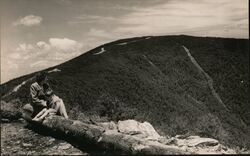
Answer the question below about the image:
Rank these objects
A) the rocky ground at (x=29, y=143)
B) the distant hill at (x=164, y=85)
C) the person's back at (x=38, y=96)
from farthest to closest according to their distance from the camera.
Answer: the distant hill at (x=164, y=85) < the person's back at (x=38, y=96) < the rocky ground at (x=29, y=143)

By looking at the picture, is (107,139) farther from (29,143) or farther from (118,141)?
(29,143)

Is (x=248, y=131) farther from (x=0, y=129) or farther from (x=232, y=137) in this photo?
(x=0, y=129)

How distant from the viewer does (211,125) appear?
3653 cm

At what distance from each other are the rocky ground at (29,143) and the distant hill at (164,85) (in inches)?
257

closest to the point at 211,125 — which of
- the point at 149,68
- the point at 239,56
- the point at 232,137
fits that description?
the point at 232,137

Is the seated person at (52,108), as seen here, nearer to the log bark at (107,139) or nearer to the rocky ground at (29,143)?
the log bark at (107,139)

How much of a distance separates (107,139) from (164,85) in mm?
29642

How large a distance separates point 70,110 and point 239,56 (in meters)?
34.0

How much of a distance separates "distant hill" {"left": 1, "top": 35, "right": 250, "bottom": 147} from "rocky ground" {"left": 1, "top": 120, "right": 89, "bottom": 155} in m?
6.52

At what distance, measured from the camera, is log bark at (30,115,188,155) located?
1163cm

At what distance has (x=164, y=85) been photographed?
42375 millimetres

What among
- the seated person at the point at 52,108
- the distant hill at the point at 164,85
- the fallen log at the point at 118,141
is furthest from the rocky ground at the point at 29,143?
the distant hill at the point at 164,85

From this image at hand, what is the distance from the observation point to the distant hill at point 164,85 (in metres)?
30.8

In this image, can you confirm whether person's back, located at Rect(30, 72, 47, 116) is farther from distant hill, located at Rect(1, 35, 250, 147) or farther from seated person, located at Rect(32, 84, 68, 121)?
distant hill, located at Rect(1, 35, 250, 147)
